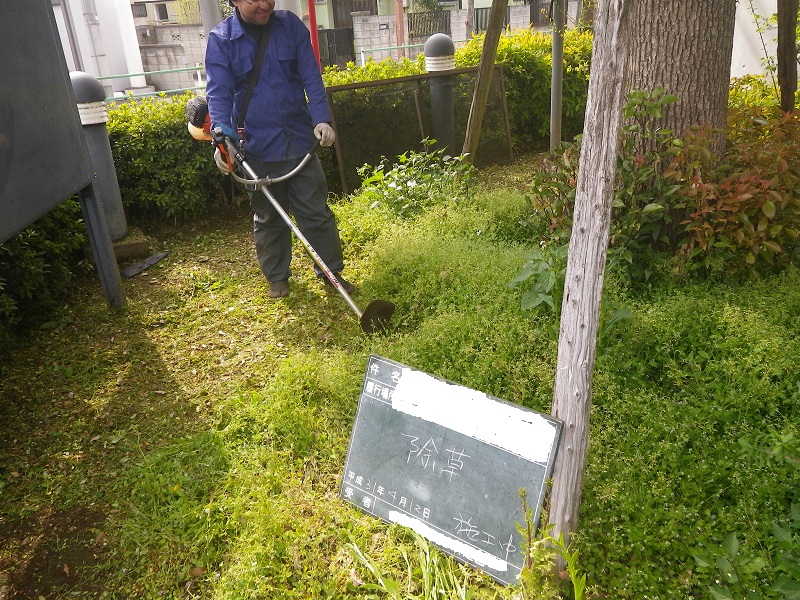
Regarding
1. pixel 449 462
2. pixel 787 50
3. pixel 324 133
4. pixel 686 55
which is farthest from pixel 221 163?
pixel 787 50

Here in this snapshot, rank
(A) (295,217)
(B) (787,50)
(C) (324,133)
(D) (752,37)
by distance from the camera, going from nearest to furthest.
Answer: (C) (324,133)
(A) (295,217)
(B) (787,50)
(D) (752,37)

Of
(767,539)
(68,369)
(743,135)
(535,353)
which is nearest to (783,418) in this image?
(767,539)

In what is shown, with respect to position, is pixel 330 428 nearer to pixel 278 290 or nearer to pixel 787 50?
pixel 278 290

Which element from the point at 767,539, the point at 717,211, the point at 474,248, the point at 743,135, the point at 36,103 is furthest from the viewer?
the point at 474,248

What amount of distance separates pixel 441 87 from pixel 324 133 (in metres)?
3.42

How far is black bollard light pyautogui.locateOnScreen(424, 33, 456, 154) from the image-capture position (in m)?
7.33

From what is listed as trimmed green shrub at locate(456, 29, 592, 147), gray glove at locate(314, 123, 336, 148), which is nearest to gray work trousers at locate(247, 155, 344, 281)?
gray glove at locate(314, 123, 336, 148)

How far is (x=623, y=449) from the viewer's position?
2.79 m

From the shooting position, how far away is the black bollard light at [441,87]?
7.33 m

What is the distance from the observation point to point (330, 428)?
3.28 meters

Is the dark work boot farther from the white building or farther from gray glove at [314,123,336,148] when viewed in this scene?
the white building

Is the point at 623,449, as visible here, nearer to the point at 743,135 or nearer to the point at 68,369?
the point at 743,135

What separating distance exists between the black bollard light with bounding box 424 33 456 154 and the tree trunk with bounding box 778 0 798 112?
3337 millimetres

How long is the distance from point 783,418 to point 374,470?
1818 millimetres
